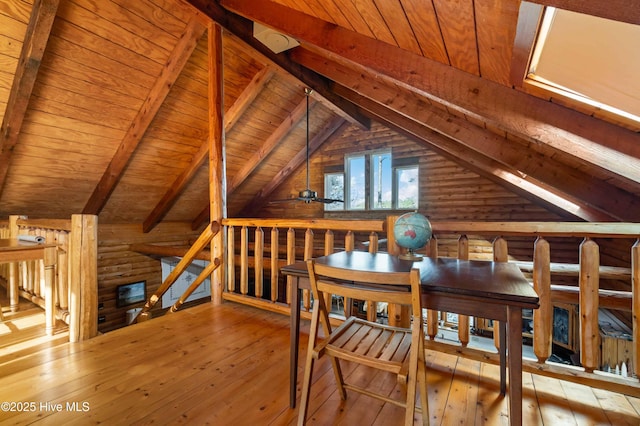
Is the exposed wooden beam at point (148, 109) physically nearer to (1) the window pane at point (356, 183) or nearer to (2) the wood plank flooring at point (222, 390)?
(2) the wood plank flooring at point (222, 390)

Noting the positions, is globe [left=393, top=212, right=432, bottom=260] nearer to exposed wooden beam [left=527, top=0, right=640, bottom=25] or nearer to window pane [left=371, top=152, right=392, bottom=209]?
exposed wooden beam [left=527, top=0, right=640, bottom=25]

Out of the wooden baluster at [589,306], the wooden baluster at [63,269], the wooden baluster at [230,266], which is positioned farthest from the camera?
the wooden baluster at [230,266]

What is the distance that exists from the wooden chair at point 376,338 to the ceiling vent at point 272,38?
2701 mm

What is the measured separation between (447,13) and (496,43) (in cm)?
23

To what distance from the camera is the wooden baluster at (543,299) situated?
166 centimetres

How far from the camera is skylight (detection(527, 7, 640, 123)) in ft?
2.49

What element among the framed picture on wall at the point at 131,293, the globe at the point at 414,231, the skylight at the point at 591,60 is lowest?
the framed picture on wall at the point at 131,293

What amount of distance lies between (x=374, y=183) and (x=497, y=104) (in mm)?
4752

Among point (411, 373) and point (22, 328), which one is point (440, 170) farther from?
point (22, 328)

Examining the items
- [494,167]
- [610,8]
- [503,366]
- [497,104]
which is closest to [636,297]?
[503,366]

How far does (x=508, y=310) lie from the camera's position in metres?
1.09

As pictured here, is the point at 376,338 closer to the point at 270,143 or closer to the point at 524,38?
the point at 524,38

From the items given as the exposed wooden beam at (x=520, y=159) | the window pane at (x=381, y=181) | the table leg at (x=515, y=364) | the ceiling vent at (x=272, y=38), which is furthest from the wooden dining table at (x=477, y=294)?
the window pane at (x=381, y=181)

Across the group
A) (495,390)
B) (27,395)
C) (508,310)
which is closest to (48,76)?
(27,395)
